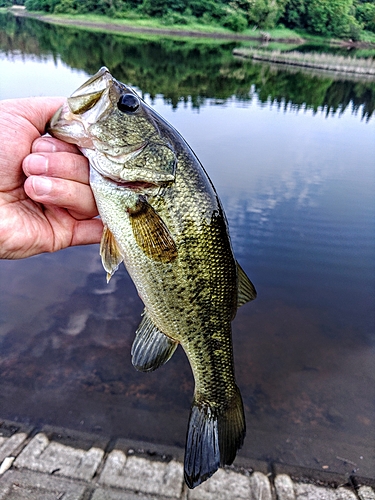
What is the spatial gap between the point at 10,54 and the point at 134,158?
39096 mm

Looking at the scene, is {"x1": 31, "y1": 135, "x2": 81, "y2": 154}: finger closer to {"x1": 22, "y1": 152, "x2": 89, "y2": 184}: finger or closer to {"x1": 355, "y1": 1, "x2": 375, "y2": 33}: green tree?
{"x1": 22, "y1": 152, "x2": 89, "y2": 184}: finger

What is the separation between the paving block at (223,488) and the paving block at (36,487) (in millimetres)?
997

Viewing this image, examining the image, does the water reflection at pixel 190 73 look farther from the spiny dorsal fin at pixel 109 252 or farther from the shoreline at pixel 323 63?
the spiny dorsal fin at pixel 109 252

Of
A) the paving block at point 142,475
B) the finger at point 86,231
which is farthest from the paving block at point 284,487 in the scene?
the finger at point 86,231

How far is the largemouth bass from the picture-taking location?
6.40 feet

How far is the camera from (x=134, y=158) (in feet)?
6.47

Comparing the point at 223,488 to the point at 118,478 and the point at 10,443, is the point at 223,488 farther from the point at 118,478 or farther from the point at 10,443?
the point at 10,443

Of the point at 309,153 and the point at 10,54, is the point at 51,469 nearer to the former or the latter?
the point at 309,153

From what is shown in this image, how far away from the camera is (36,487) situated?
286cm

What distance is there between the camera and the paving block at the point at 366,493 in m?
3.09

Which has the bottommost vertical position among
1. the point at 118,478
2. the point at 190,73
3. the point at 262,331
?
the point at 262,331

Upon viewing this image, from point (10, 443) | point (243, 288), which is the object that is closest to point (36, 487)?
point (10, 443)

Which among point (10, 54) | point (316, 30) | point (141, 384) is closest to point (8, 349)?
point (141, 384)

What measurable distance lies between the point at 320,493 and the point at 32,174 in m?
3.61
